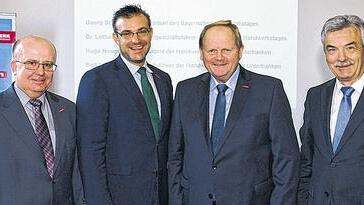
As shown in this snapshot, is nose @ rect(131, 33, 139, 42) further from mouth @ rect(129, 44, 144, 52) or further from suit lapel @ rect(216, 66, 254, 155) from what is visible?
A: suit lapel @ rect(216, 66, 254, 155)

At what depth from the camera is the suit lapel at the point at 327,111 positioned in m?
2.58

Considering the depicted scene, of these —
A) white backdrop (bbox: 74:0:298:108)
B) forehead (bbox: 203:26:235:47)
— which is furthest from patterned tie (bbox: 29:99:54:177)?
white backdrop (bbox: 74:0:298:108)

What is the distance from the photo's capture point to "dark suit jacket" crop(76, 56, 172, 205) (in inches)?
105

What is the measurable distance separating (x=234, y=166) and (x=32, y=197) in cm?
99

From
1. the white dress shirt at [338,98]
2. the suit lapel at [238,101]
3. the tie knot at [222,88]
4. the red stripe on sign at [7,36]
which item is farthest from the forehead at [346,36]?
the red stripe on sign at [7,36]

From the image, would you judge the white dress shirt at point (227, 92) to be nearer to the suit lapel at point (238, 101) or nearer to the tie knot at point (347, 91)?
the suit lapel at point (238, 101)

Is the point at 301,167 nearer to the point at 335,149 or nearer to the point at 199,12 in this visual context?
the point at 335,149

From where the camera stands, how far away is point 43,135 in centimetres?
251

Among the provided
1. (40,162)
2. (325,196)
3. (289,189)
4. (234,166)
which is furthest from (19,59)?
(325,196)

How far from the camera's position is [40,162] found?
95.9 inches

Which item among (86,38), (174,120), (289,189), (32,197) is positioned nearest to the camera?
(32,197)

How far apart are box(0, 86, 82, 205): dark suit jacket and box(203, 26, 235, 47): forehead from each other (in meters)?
0.89

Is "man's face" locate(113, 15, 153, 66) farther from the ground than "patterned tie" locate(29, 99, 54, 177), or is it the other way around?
"man's face" locate(113, 15, 153, 66)

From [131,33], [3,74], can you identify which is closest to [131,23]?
[131,33]
